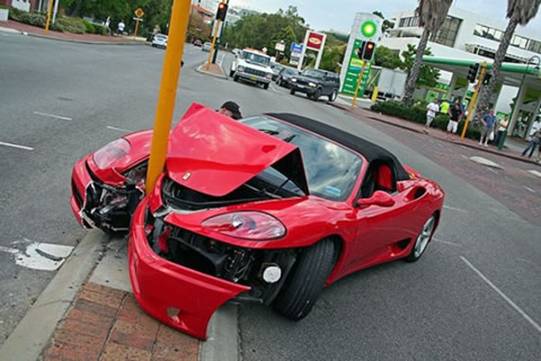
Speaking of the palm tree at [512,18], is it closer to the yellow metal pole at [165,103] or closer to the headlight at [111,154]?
the headlight at [111,154]

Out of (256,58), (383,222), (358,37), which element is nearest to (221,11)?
(256,58)

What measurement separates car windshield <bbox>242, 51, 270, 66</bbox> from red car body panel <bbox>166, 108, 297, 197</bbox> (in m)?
29.0

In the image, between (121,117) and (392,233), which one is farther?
(121,117)

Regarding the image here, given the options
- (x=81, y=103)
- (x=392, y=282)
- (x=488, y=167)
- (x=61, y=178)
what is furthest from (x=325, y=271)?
(x=488, y=167)

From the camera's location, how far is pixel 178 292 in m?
3.23

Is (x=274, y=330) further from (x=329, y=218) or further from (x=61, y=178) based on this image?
(x=61, y=178)

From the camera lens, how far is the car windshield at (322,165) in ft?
14.2

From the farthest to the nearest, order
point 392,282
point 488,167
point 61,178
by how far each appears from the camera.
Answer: point 488,167 → point 61,178 → point 392,282

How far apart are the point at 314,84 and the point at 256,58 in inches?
156

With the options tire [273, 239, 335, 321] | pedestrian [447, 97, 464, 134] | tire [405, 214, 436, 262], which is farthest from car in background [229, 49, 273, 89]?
tire [273, 239, 335, 321]

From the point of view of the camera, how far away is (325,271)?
3.85 m

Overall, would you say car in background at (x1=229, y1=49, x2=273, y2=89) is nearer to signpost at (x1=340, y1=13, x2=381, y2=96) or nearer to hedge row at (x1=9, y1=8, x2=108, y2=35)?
signpost at (x1=340, y1=13, x2=381, y2=96)

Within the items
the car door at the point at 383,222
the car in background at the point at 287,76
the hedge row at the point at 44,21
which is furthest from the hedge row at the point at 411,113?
the car door at the point at 383,222

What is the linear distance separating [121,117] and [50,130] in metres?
2.75
